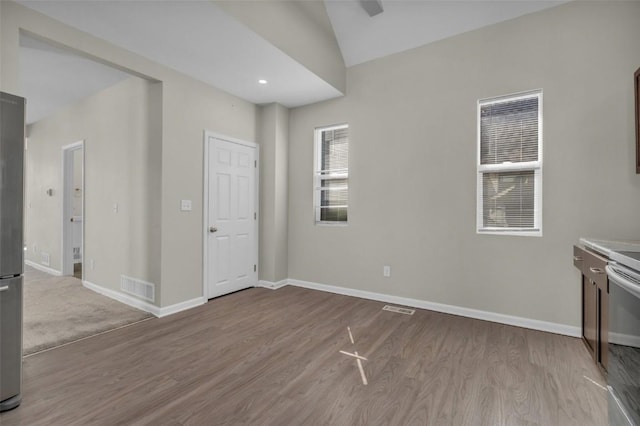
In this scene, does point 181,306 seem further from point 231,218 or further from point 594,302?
point 594,302

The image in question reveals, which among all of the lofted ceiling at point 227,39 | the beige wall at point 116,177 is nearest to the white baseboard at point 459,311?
the beige wall at point 116,177

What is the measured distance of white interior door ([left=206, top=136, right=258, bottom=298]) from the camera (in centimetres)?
393

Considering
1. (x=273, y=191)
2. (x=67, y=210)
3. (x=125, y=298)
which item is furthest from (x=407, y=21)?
(x=67, y=210)

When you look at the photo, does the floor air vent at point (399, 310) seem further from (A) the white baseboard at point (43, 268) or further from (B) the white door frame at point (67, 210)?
(A) the white baseboard at point (43, 268)

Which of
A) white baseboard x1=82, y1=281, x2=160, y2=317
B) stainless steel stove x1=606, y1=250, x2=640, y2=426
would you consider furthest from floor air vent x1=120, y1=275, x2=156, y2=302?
stainless steel stove x1=606, y1=250, x2=640, y2=426

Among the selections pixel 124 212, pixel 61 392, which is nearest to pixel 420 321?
pixel 61 392

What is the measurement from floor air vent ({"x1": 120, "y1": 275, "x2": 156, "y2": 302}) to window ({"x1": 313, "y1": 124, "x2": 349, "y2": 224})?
7.56 ft

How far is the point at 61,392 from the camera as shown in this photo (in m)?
1.97

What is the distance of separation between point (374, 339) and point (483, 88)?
2.85 m

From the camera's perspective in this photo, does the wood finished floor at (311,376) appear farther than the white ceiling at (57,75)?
No

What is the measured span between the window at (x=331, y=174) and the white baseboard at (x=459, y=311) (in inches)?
38.1

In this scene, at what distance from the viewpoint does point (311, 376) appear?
7.16ft

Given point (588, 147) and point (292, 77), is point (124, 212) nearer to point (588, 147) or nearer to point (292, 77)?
point (292, 77)

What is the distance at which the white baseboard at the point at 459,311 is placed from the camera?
2.92 metres
